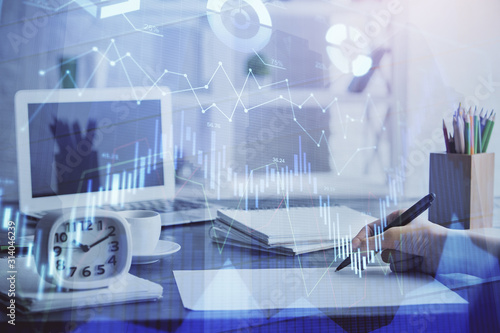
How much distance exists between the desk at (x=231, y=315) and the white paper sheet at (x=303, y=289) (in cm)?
1

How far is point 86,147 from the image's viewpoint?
0.59m

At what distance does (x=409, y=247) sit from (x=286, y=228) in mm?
195

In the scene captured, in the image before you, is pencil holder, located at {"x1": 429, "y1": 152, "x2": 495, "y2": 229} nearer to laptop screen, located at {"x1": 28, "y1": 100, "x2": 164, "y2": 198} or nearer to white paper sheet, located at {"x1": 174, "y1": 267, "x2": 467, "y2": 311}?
white paper sheet, located at {"x1": 174, "y1": 267, "x2": 467, "y2": 311}

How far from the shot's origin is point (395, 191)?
0.77 m

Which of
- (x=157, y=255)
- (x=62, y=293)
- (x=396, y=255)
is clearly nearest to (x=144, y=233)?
(x=157, y=255)

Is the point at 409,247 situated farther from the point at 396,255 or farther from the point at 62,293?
the point at 62,293

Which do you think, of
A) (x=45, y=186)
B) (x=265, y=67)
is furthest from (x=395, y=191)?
(x=45, y=186)

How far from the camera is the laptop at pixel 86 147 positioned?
1.86 feet

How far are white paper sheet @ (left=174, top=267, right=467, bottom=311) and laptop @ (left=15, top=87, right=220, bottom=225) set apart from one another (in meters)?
0.20

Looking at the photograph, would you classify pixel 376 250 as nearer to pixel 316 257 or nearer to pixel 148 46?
pixel 316 257

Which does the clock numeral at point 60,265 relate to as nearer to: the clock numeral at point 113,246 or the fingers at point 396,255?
the clock numeral at point 113,246

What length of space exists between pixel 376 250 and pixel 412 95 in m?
0.41

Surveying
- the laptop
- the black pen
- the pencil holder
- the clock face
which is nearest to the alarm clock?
the clock face
